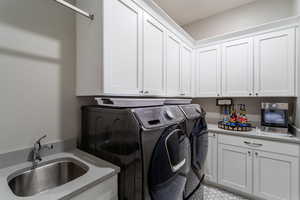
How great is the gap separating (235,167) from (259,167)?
0.28 m

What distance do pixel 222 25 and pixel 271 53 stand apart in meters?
1.06

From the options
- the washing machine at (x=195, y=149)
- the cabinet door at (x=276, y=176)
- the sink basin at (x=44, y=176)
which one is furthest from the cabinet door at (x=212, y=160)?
the sink basin at (x=44, y=176)

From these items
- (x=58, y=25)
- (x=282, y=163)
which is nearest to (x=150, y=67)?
(x=58, y=25)

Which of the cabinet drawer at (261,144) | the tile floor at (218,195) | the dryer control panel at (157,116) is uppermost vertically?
the dryer control panel at (157,116)

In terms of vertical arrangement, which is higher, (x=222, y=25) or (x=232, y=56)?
(x=222, y=25)

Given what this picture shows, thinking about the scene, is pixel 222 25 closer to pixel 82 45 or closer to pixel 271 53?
pixel 271 53

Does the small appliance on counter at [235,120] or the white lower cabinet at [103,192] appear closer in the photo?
the white lower cabinet at [103,192]

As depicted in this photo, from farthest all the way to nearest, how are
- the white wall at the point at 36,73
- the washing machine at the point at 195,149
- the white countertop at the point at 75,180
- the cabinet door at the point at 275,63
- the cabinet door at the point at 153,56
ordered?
the cabinet door at the point at 275,63
the cabinet door at the point at 153,56
the washing machine at the point at 195,149
the white wall at the point at 36,73
the white countertop at the point at 75,180

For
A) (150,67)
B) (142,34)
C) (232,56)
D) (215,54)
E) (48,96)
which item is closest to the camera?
(48,96)

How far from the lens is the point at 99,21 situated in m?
1.10

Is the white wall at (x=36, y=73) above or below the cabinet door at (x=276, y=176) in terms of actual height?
above

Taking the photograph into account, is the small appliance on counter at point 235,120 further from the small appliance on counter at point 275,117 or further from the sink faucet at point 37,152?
the sink faucet at point 37,152

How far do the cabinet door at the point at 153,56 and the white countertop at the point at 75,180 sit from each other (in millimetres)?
804

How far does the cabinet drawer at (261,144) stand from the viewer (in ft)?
5.32
